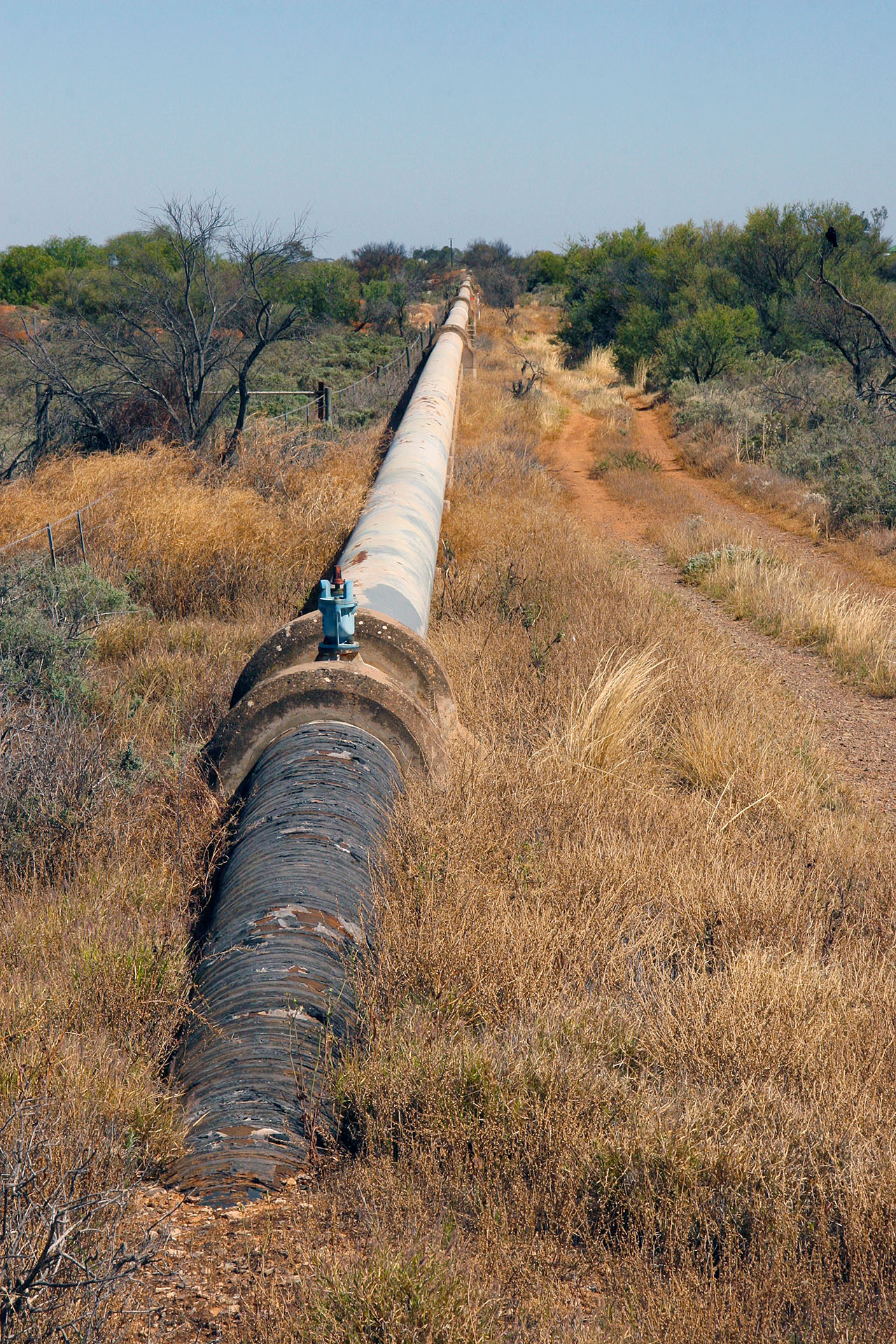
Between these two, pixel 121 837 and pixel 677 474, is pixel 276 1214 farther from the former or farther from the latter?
pixel 677 474

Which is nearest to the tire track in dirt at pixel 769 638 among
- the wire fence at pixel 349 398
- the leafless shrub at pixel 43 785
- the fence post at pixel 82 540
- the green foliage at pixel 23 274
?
the wire fence at pixel 349 398

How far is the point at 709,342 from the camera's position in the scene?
23.9m

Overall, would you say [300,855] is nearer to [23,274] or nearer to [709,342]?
[709,342]

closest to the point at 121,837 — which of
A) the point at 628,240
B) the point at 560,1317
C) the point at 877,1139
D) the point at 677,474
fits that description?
the point at 560,1317

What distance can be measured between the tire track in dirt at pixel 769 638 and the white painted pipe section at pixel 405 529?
9.42ft

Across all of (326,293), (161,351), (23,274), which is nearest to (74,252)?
(23,274)

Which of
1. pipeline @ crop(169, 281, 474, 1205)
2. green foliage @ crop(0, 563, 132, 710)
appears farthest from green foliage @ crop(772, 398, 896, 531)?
green foliage @ crop(0, 563, 132, 710)

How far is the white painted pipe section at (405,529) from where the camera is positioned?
17.8 ft

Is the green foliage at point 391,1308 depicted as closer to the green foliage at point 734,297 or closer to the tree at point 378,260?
the green foliage at point 734,297

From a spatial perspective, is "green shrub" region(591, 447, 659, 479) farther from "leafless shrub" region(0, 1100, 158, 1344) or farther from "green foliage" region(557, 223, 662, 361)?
"leafless shrub" region(0, 1100, 158, 1344)

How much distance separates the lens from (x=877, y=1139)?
8.77 ft

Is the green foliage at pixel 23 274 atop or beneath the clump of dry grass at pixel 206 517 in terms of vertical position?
atop

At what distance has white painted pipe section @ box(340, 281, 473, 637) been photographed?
5.44 m

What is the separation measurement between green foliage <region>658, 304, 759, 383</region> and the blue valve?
2182cm
